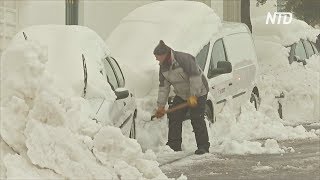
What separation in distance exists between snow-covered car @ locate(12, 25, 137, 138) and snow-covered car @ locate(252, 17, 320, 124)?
613 centimetres

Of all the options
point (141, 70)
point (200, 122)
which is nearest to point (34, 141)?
point (200, 122)

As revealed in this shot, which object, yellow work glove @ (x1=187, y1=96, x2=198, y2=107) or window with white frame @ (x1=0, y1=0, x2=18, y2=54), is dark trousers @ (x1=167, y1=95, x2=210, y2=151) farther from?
window with white frame @ (x1=0, y1=0, x2=18, y2=54)

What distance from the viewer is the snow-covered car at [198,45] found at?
10938 millimetres

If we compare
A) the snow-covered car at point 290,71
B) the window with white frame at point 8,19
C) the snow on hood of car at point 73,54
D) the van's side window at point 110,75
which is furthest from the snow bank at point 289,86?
the snow on hood of car at point 73,54

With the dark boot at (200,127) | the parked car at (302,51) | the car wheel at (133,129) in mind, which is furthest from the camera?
the parked car at (302,51)

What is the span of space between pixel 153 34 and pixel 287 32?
644cm

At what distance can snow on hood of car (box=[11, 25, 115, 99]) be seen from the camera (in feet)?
25.5

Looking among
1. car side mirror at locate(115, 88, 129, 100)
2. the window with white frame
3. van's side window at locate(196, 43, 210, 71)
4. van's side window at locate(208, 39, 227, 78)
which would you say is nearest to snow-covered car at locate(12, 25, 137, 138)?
car side mirror at locate(115, 88, 129, 100)

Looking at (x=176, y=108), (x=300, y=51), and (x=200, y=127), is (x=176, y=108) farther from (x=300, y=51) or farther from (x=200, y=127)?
(x=300, y=51)

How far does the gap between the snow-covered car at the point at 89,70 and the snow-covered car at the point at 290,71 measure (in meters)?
6.13

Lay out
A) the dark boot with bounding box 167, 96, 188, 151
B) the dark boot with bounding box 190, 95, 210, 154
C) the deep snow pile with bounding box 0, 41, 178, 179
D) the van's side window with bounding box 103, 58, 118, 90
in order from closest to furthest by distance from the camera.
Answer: the deep snow pile with bounding box 0, 41, 178, 179 → the van's side window with bounding box 103, 58, 118, 90 → the dark boot with bounding box 190, 95, 210, 154 → the dark boot with bounding box 167, 96, 188, 151

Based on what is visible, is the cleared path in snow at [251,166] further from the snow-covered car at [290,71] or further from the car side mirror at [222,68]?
the snow-covered car at [290,71]

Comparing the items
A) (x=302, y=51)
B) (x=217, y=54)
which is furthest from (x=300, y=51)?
(x=217, y=54)

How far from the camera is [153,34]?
1182 centimetres
